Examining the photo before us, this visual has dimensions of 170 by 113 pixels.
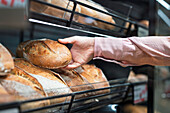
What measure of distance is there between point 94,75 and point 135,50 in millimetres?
317

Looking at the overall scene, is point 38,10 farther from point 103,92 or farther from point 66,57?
point 103,92

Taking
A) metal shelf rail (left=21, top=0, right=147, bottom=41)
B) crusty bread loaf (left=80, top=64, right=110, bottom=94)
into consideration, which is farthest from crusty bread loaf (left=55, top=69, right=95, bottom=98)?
metal shelf rail (left=21, top=0, right=147, bottom=41)

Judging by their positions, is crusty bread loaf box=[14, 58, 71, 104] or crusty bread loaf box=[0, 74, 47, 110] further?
crusty bread loaf box=[14, 58, 71, 104]

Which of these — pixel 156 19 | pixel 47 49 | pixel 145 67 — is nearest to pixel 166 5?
pixel 156 19

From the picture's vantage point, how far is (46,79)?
820 millimetres

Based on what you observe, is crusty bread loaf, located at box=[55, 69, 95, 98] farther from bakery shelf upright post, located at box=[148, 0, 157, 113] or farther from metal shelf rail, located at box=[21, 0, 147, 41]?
bakery shelf upright post, located at box=[148, 0, 157, 113]

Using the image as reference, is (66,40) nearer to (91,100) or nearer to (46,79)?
(46,79)

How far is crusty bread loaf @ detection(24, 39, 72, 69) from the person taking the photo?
0.87 m

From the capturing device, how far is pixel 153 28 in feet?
4.50

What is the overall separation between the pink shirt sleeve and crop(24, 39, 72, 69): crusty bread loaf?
0.78 ft

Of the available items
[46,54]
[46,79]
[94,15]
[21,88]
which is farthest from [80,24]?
[21,88]

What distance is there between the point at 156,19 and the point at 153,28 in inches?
Answer: 3.0

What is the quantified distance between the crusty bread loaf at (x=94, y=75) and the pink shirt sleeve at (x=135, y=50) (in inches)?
5.2

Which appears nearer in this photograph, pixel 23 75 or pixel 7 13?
pixel 7 13
